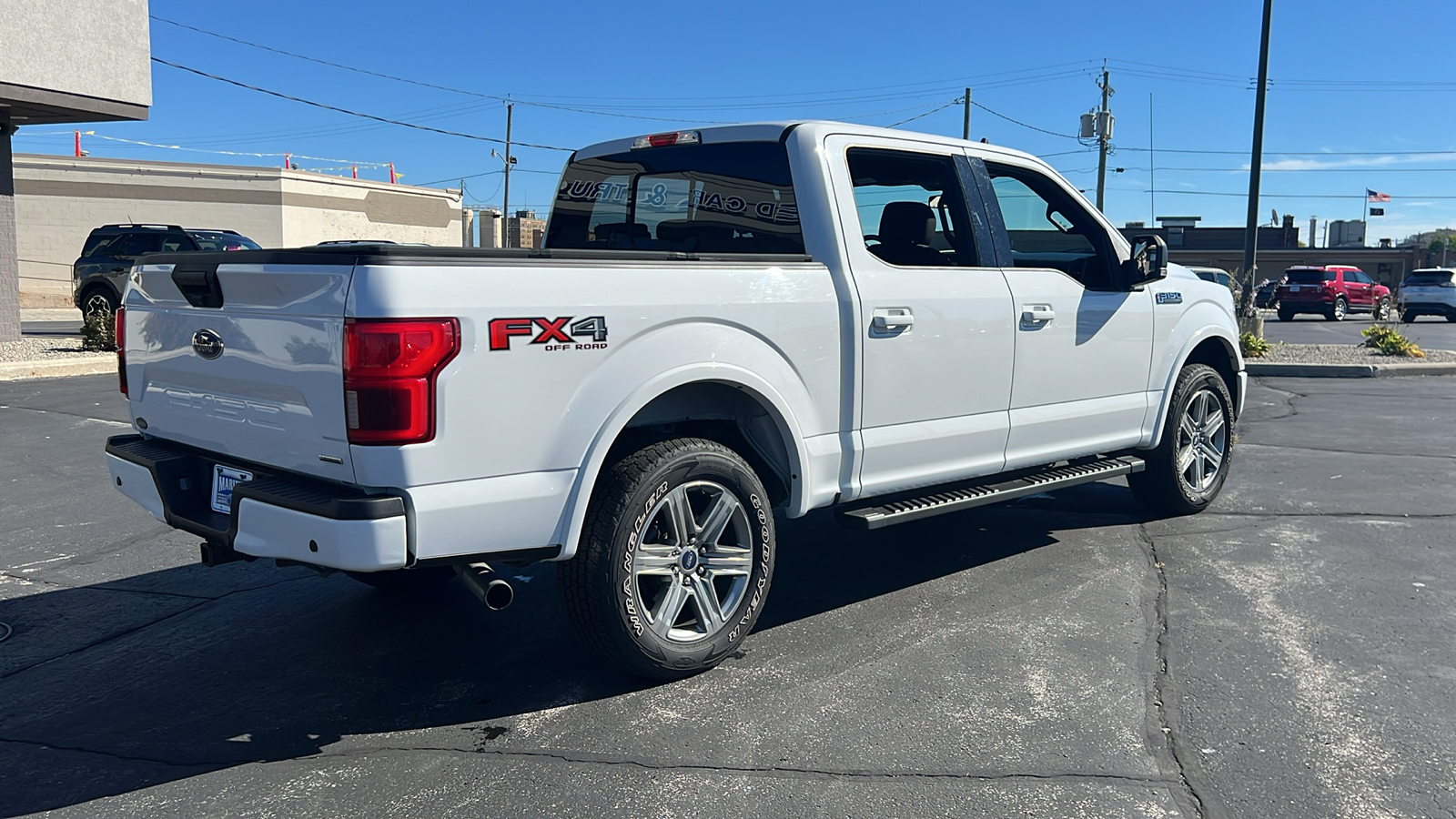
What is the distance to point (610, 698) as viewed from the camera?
13.2 ft

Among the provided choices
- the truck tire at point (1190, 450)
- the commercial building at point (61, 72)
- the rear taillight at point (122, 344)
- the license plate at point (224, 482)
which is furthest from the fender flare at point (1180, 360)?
the commercial building at point (61, 72)

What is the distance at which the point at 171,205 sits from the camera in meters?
40.4

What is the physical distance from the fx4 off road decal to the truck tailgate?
0.47m

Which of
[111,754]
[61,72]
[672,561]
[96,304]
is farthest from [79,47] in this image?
[672,561]

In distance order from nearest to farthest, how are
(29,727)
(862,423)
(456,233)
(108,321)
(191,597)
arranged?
(29,727) → (862,423) → (191,597) → (108,321) → (456,233)

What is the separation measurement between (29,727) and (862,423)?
3.21 meters

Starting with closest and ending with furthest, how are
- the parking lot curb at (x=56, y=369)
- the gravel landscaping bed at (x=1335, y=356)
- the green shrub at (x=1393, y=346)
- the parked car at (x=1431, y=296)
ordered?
the parking lot curb at (x=56, y=369)
the gravel landscaping bed at (x=1335, y=356)
the green shrub at (x=1393, y=346)
the parked car at (x=1431, y=296)

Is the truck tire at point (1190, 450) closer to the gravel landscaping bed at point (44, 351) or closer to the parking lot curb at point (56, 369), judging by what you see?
the parking lot curb at point (56, 369)

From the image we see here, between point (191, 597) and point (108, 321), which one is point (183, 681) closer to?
point (191, 597)

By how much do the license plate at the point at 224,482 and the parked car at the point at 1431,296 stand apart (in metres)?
36.0

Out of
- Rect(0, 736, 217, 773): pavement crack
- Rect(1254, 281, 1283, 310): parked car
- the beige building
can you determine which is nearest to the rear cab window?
Rect(0, 736, 217, 773): pavement crack

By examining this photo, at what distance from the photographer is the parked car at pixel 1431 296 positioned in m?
33.3

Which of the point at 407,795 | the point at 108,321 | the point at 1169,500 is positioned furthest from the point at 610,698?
the point at 108,321

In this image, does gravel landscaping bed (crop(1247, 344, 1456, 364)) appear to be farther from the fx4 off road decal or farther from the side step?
the fx4 off road decal
